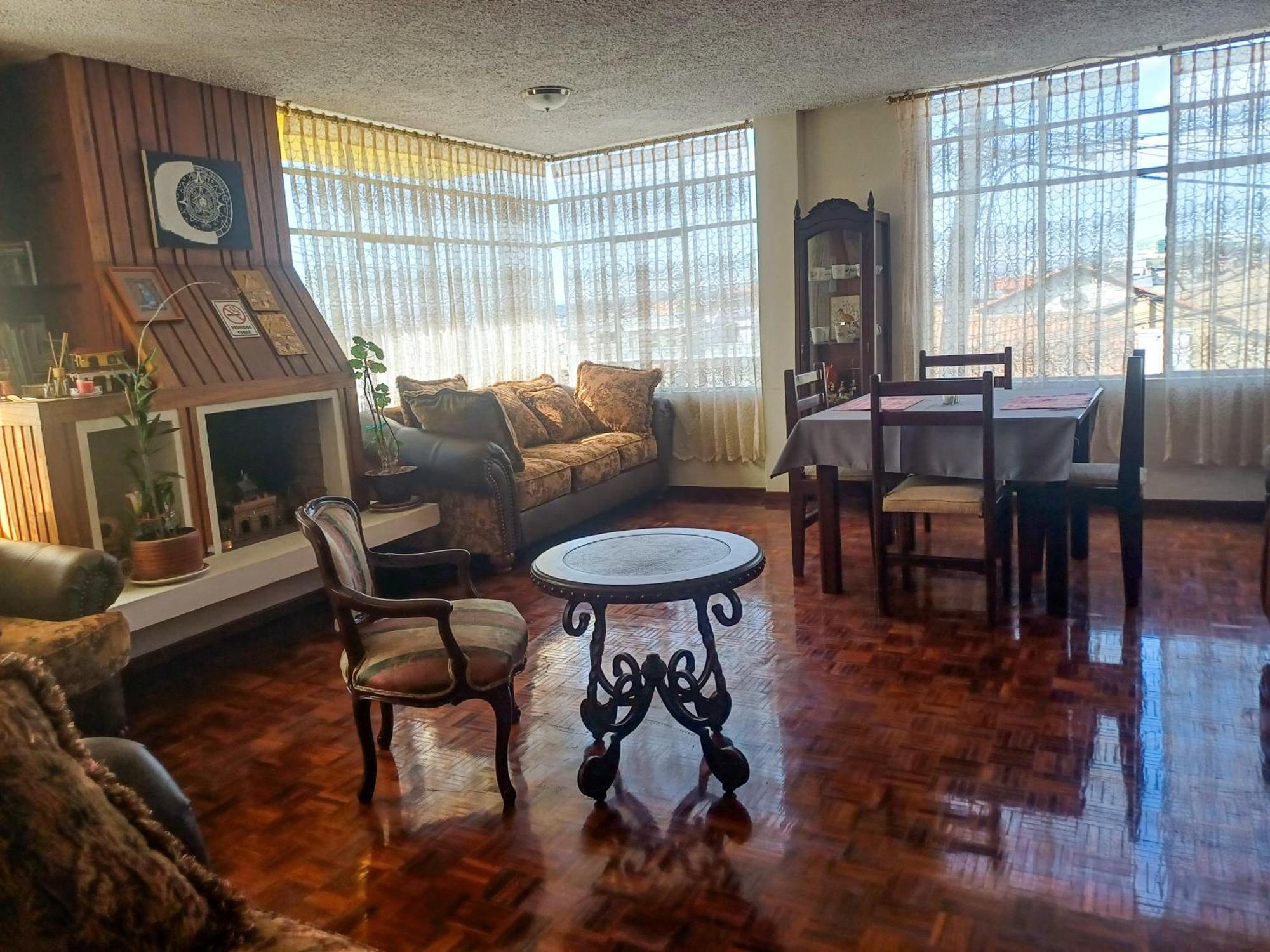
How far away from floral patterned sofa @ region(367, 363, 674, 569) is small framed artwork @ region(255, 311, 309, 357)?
0.67m

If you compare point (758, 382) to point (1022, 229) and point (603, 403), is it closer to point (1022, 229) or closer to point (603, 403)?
point (603, 403)

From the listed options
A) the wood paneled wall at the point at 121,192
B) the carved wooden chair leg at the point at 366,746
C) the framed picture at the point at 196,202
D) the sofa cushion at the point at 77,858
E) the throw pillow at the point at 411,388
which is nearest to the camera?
the sofa cushion at the point at 77,858

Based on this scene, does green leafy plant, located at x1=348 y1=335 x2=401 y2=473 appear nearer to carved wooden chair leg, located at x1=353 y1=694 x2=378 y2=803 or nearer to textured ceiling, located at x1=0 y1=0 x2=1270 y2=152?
textured ceiling, located at x1=0 y1=0 x2=1270 y2=152

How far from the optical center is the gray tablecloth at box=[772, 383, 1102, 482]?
347 cm

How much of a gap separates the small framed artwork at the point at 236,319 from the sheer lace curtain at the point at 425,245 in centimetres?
68

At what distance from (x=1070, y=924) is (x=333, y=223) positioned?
4566 mm

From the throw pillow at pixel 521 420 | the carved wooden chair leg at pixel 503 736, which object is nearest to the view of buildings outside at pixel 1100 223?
the throw pillow at pixel 521 420

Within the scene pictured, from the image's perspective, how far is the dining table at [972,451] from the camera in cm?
349

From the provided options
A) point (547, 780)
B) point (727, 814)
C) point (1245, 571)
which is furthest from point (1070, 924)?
point (1245, 571)

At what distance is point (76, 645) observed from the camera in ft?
8.84

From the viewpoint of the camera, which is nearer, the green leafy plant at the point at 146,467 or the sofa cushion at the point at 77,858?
the sofa cushion at the point at 77,858

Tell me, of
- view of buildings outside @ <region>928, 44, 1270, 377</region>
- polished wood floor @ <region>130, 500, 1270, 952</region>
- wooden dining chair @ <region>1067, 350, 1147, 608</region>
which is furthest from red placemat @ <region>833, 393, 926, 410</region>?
view of buildings outside @ <region>928, 44, 1270, 377</region>

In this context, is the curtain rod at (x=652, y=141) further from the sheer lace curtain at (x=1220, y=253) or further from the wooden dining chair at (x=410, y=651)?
the wooden dining chair at (x=410, y=651)

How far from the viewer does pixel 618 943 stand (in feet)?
6.15
